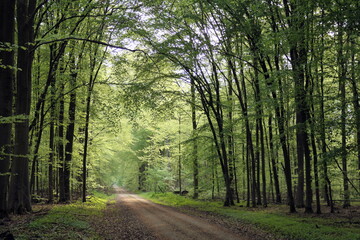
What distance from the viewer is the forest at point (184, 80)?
9742 millimetres

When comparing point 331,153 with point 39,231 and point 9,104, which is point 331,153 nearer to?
point 39,231

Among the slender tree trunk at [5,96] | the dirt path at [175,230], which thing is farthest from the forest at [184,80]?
the dirt path at [175,230]

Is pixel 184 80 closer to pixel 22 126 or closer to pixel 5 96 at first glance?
pixel 22 126

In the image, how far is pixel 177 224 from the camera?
10945 millimetres

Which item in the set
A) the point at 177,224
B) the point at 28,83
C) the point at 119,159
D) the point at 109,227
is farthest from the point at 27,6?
the point at 119,159

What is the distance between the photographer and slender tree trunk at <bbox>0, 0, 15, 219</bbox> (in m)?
8.95

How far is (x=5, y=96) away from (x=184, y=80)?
1292 cm

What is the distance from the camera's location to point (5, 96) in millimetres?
9281

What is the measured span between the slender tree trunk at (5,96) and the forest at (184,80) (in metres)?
0.04

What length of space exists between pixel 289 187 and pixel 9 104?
43.9 feet

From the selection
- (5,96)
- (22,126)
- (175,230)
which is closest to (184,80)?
(22,126)

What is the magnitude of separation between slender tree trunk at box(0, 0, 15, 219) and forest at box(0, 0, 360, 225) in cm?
4

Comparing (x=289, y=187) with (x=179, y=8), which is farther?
(x=179, y=8)

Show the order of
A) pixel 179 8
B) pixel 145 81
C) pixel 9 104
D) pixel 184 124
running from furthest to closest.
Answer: pixel 184 124, pixel 145 81, pixel 179 8, pixel 9 104
